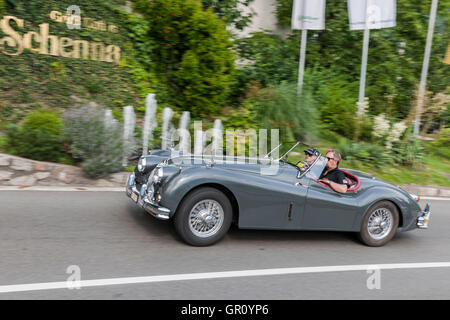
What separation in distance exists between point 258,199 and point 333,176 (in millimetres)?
1318

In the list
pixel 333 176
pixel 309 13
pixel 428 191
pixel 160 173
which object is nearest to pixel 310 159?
pixel 333 176

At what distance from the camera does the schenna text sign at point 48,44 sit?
1061 cm

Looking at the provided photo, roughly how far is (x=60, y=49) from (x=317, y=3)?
24.1 ft

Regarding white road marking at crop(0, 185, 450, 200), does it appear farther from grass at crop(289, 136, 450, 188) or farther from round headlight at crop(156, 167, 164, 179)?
grass at crop(289, 136, 450, 188)

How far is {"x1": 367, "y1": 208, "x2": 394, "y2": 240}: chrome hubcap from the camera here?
6.31m

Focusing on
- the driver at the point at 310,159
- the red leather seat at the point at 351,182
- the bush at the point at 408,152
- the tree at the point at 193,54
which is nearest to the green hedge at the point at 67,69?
the tree at the point at 193,54

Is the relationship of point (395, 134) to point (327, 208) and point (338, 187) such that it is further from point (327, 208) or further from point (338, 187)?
point (327, 208)

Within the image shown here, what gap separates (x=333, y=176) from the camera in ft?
20.5

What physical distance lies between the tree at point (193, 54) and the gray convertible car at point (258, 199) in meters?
5.79

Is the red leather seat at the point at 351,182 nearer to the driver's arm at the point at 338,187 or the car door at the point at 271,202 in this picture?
the driver's arm at the point at 338,187
